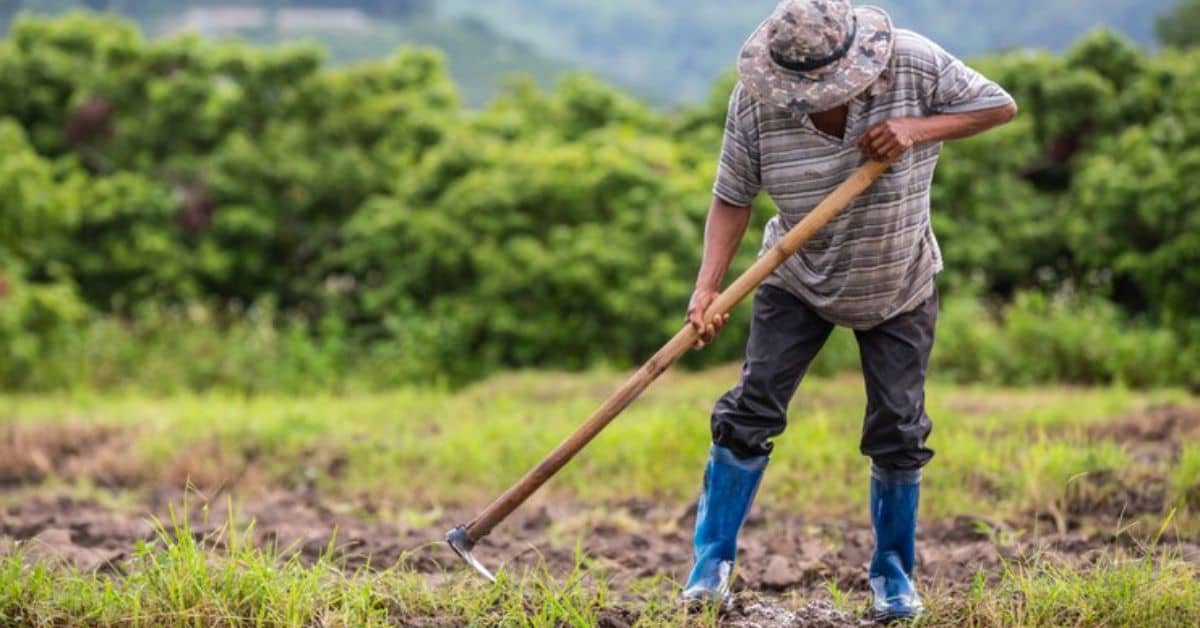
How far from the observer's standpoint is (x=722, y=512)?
4.38 metres

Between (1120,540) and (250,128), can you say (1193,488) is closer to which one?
(1120,540)

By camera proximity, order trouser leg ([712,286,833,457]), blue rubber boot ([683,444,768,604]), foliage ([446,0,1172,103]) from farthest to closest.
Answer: foliage ([446,0,1172,103]), blue rubber boot ([683,444,768,604]), trouser leg ([712,286,833,457])

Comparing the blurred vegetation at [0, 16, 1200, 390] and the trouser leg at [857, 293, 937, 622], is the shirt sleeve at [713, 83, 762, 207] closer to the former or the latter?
the trouser leg at [857, 293, 937, 622]

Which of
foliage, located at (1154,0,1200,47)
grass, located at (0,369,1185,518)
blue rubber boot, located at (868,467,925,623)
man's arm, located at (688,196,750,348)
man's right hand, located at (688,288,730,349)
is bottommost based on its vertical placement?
grass, located at (0,369,1185,518)

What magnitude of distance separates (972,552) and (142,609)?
287 cm

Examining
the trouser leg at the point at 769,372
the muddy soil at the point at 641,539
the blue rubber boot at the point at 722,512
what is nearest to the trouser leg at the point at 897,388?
the trouser leg at the point at 769,372

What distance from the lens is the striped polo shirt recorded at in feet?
13.0

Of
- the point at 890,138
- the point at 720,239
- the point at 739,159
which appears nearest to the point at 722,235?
the point at 720,239

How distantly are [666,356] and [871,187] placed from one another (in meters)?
0.72

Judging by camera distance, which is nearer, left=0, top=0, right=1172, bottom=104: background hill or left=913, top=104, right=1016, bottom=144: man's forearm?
left=913, top=104, right=1016, bottom=144: man's forearm

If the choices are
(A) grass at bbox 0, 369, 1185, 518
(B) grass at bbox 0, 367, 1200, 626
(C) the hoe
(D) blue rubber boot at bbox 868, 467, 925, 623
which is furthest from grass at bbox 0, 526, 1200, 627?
(A) grass at bbox 0, 369, 1185, 518

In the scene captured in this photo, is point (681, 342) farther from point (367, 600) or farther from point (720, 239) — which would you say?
point (367, 600)

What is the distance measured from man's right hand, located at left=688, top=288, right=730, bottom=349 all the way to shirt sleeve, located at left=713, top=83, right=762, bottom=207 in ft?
0.91

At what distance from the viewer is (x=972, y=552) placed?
5328 millimetres
